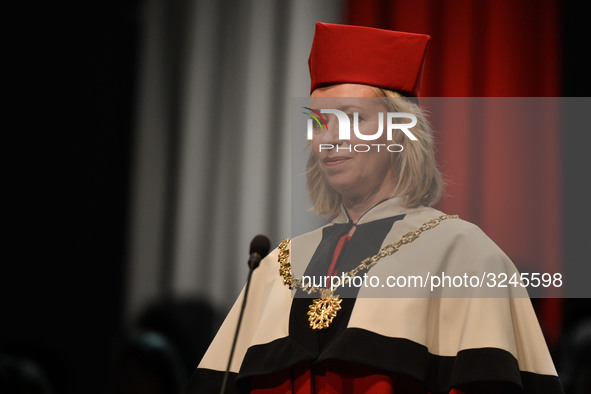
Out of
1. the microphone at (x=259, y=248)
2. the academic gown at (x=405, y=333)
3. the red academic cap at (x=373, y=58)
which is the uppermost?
the red academic cap at (x=373, y=58)

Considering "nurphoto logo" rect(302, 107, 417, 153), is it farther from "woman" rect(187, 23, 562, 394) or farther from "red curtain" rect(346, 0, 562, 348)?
"red curtain" rect(346, 0, 562, 348)

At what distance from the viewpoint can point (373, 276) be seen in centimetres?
190

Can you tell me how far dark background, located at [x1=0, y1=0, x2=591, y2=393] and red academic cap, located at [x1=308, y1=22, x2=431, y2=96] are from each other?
4.76 feet

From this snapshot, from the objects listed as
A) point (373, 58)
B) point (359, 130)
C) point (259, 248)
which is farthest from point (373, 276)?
point (373, 58)

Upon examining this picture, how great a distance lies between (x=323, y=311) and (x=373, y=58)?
707 mm

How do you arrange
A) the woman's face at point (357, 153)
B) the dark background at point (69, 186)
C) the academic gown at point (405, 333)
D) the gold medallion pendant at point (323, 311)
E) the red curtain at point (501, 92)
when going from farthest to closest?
the dark background at point (69, 186) → the red curtain at point (501, 92) → the woman's face at point (357, 153) → the gold medallion pendant at point (323, 311) → the academic gown at point (405, 333)

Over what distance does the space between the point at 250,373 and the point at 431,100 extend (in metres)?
1.24

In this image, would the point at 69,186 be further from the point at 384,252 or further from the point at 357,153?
the point at 384,252

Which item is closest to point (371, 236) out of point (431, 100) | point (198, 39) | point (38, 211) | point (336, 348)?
point (336, 348)

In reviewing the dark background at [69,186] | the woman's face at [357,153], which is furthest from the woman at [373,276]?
the dark background at [69,186]

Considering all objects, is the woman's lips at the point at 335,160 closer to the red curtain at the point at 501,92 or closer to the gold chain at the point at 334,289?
the gold chain at the point at 334,289

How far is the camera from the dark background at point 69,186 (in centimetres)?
327

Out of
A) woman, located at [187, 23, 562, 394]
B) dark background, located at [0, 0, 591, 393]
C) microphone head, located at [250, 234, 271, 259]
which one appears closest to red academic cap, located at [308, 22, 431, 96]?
woman, located at [187, 23, 562, 394]

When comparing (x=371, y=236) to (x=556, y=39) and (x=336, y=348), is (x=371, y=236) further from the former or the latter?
(x=556, y=39)
